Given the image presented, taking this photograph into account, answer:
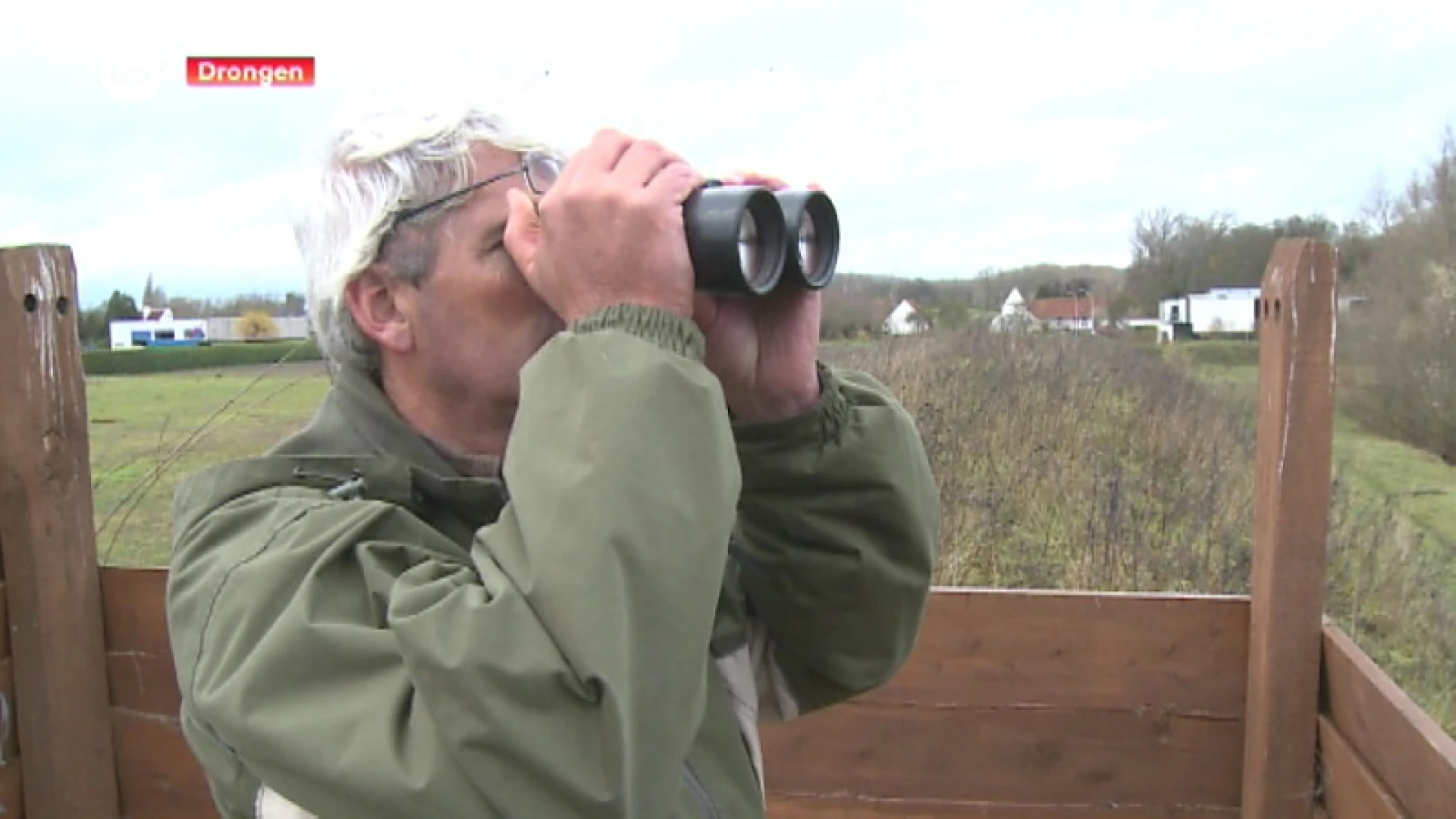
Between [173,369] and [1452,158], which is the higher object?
[1452,158]

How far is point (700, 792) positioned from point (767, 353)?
0.44 metres

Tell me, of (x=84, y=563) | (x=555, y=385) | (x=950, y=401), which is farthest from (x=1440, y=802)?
(x=950, y=401)

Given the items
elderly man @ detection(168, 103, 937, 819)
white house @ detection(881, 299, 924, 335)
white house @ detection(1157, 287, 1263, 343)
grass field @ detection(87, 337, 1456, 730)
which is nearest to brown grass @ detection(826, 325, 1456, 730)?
grass field @ detection(87, 337, 1456, 730)

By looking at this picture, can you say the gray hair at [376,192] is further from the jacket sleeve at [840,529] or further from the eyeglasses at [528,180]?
the jacket sleeve at [840,529]

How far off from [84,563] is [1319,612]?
7.70 feet

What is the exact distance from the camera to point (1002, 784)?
234 cm

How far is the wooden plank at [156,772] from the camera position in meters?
2.50

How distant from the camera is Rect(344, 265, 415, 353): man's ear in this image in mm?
1196

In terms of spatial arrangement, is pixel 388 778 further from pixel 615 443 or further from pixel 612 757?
pixel 615 443

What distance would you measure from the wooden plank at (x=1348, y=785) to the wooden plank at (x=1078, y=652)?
0.79 feet

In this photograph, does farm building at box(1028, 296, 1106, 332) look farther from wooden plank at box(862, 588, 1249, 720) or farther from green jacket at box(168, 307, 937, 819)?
green jacket at box(168, 307, 937, 819)

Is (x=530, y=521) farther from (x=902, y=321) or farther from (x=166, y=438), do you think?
(x=902, y=321)

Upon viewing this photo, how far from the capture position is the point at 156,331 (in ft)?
54.4

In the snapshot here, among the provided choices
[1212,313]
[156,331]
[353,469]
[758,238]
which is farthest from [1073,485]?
[156,331]
